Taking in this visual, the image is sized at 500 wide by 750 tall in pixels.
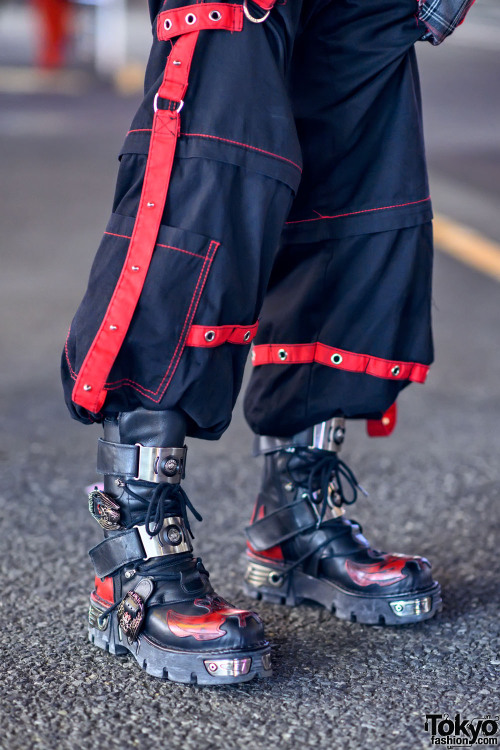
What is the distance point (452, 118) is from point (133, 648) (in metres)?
7.49

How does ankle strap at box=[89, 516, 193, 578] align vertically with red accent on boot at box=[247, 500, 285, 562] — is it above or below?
above

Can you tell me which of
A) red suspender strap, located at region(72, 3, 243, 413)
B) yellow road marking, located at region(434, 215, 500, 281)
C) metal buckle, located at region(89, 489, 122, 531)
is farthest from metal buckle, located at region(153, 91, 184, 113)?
yellow road marking, located at region(434, 215, 500, 281)

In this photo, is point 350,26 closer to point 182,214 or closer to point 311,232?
point 311,232

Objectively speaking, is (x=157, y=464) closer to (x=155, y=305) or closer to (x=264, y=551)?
(x=155, y=305)

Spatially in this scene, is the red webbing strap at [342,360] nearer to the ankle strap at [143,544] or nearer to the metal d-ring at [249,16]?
the ankle strap at [143,544]

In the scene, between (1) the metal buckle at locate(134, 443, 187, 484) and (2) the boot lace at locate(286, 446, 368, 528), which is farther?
(2) the boot lace at locate(286, 446, 368, 528)

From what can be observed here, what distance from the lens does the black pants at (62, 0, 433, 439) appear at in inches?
49.1

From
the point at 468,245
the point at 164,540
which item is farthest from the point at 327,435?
the point at 468,245

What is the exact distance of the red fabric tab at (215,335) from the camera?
4.12 ft

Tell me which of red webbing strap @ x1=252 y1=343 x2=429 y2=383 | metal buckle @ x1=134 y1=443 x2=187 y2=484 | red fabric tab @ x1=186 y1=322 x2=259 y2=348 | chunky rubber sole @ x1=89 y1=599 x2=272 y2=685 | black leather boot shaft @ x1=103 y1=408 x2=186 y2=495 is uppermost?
red fabric tab @ x1=186 y1=322 x2=259 y2=348

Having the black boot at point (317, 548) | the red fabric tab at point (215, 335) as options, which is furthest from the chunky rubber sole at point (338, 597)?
the red fabric tab at point (215, 335)

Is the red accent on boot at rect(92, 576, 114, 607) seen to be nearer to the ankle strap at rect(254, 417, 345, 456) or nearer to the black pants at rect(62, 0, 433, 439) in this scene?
the black pants at rect(62, 0, 433, 439)

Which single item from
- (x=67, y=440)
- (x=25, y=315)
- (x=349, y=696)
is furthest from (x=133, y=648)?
(x=25, y=315)

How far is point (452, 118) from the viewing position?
819 centimetres
